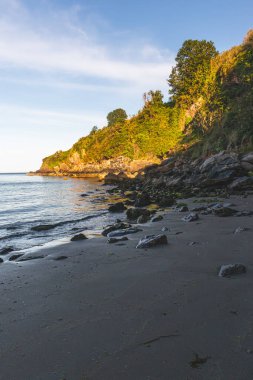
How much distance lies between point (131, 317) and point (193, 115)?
7001 cm

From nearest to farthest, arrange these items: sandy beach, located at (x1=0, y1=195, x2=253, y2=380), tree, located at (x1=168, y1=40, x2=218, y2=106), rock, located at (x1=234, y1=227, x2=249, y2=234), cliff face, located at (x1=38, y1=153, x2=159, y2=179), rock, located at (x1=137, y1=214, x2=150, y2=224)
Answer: sandy beach, located at (x1=0, y1=195, x2=253, y2=380), rock, located at (x1=234, y1=227, x2=249, y2=234), rock, located at (x1=137, y1=214, x2=150, y2=224), cliff face, located at (x1=38, y1=153, x2=159, y2=179), tree, located at (x1=168, y1=40, x2=218, y2=106)

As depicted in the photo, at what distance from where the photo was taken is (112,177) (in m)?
52.0

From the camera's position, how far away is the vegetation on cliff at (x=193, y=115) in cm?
3525

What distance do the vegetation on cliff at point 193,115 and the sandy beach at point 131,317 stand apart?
24063 millimetres

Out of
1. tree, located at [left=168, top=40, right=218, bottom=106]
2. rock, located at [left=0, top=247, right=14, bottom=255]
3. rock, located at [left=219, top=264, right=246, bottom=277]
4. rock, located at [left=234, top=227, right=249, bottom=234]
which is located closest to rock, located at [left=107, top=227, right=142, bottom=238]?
rock, located at [left=0, top=247, right=14, bottom=255]

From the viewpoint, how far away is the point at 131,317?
3.46 m

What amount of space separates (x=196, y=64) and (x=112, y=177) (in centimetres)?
3883

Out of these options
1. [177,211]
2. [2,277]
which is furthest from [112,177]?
[2,277]

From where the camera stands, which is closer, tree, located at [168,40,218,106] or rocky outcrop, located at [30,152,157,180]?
rocky outcrop, located at [30,152,157,180]

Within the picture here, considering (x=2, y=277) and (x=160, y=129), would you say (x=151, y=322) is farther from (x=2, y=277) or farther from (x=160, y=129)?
(x=160, y=129)

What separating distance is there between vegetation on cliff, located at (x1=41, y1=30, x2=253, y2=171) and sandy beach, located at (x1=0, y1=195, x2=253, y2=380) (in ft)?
78.9

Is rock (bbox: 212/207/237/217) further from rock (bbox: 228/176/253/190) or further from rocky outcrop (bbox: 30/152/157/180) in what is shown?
rocky outcrop (bbox: 30/152/157/180)

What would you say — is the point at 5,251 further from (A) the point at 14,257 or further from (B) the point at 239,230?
(B) the point at 239,230

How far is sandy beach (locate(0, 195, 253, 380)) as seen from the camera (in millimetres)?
2539
